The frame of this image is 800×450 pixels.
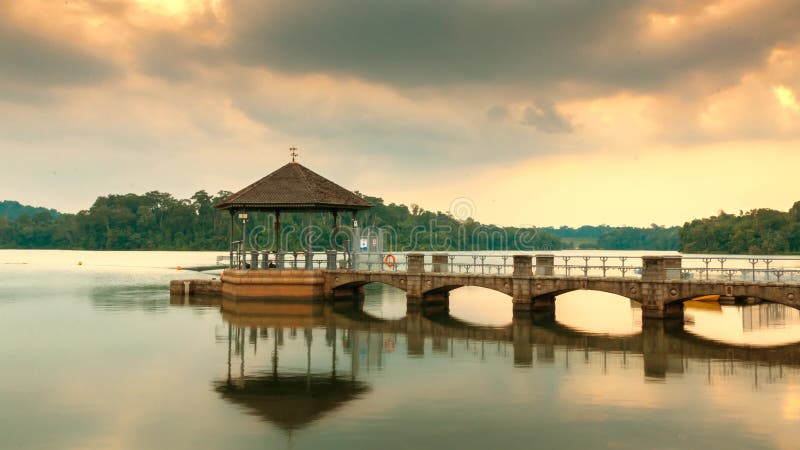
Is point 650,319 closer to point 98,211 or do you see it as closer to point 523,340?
point 523,340

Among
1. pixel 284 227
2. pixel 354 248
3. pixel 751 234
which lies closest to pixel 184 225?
pixel 284 227

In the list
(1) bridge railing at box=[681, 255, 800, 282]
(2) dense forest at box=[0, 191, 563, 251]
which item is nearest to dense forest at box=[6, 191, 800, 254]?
(2) dense forest at box=[0, 191, 563, 251]

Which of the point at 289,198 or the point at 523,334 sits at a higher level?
the point at 289,198

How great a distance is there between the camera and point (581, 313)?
41812mm

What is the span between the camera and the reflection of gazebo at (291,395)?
58.8 feet

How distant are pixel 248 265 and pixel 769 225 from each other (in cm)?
12109

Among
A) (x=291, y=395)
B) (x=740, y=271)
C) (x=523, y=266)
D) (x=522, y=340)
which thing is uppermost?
(x=523, y=266)

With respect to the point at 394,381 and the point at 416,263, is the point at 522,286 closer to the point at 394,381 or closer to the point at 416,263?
the point at 416,263

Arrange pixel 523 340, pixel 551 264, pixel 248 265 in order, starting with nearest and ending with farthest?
1. pixel 523 340
2. pixel 551 264
3. pixel 248 265

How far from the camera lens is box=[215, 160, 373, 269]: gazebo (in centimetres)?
4162

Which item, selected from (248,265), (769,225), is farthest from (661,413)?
(769,225)

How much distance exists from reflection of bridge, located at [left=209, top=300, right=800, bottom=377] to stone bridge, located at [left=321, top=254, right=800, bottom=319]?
1062 millimetres

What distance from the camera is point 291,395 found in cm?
2014

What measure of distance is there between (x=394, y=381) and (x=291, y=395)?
339 centimetres
